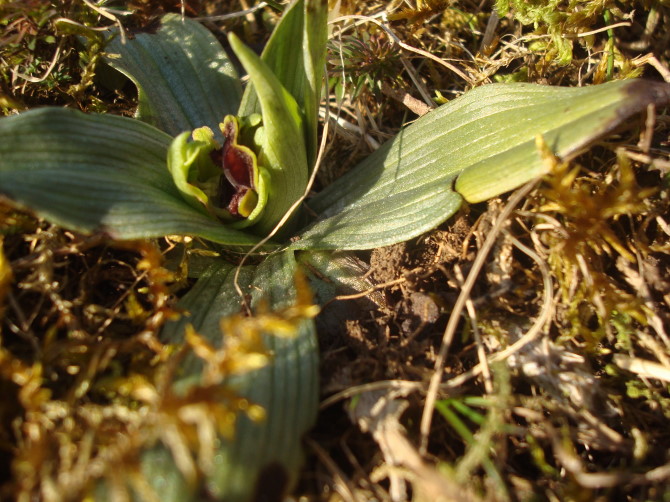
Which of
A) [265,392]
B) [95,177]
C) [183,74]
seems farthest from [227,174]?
[265,392]

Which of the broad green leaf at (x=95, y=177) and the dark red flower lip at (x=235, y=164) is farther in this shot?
the dark red flower lip at (x=235, y=164)

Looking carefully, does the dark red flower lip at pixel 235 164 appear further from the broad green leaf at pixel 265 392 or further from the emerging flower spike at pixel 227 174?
the broad green leaf at pixel 265 392

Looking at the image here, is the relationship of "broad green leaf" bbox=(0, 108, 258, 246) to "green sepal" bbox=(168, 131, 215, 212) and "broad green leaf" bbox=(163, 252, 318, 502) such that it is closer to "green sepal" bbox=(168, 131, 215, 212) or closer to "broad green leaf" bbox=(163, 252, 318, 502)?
"green sepal" bbox=(168, 131, 215, 212)

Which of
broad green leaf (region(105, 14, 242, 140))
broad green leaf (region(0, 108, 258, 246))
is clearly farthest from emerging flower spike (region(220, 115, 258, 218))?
broad green leaf (region(105, 14, 242, 140))

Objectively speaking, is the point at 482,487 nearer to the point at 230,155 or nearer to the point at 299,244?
the point at 299,244

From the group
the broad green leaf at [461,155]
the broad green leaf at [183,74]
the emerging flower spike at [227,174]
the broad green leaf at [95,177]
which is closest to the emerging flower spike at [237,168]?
the emerging flower spike at [227,174]

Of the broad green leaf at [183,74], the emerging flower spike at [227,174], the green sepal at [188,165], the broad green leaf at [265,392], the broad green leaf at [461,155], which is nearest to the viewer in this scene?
the broad green leaf at [265,392]

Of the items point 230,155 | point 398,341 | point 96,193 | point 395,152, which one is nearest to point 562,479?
point 398,341
